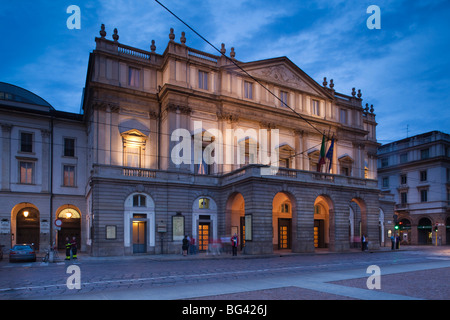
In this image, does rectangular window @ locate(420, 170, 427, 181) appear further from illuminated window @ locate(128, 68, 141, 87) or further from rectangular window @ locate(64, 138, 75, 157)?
rectangular window @ locate(64, 138, 75, 157)

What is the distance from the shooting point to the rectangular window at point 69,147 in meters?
38.6

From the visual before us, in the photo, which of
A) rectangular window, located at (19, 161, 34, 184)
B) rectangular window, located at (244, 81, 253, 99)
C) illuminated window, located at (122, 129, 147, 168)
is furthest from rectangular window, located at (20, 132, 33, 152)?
rectangular window, located at (244, 81, 253, 99)

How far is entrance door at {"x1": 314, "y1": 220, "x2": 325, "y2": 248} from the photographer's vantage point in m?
38.2

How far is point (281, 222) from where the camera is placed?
36.2 metres

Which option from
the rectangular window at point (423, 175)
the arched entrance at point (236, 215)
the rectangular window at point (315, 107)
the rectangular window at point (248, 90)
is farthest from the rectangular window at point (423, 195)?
the arched entrance at point (236, 215)

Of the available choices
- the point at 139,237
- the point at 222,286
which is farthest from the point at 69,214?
the point at 222,286

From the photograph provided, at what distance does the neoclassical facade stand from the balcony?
94mm

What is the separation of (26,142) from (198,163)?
17240 millimetres

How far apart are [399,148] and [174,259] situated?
161 feet

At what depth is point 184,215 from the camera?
32.6 meters

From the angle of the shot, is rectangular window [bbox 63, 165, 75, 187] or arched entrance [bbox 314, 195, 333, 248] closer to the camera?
arched entrance [bbox 314, 195, 333, 248]

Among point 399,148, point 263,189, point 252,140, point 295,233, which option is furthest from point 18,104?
point 399,148

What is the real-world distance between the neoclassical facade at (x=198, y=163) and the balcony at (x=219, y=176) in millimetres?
94
